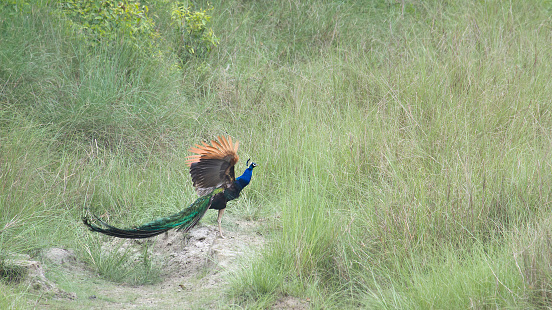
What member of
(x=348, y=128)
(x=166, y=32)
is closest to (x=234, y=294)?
(x=348, y=128)

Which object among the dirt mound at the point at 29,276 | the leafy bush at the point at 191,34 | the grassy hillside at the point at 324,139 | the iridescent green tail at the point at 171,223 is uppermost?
the leafy bush at the point at 191,34

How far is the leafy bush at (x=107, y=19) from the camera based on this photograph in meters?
5.70

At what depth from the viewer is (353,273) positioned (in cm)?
334

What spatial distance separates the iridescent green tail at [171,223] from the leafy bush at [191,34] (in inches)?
117

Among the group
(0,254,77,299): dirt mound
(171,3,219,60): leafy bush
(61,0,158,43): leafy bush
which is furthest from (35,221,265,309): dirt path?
(171,3,219,60): leafy bush

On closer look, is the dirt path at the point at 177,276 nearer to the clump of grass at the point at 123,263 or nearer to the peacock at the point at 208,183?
the clump of grass at the point at 123,263

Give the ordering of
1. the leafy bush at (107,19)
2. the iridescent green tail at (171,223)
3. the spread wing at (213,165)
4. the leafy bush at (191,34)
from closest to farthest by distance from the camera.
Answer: the iridescent green tail at (171,223), the spread wing at (213,165), the leafy bush at (107,19), the leafy bush at (191,34)

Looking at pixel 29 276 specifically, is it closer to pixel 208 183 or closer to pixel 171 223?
pixel 171 223

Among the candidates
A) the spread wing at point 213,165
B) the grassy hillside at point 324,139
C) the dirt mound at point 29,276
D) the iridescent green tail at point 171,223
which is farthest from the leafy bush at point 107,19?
the dirt mound at point 29,276

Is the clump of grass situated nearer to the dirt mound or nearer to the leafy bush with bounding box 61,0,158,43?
the dirt mound

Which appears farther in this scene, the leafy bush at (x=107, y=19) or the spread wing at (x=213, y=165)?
the leafy bush at (x=107, y=19)

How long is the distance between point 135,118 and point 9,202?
1.77 meters

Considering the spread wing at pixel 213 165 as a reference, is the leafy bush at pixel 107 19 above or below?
above

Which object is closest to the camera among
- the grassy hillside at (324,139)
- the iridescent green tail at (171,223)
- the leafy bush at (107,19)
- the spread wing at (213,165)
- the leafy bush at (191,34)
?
the grassy hillside at (324,139)
